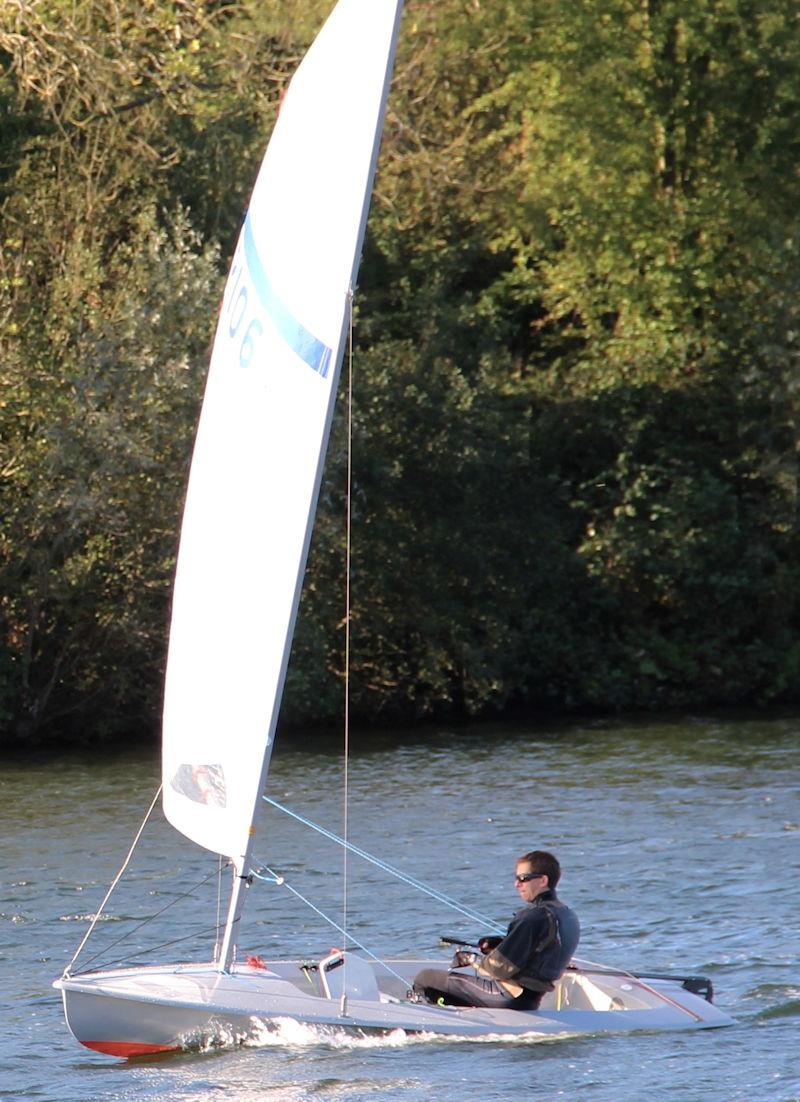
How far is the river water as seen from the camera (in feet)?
31.8

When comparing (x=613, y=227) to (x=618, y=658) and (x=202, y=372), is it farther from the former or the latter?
(x=202, y=372)

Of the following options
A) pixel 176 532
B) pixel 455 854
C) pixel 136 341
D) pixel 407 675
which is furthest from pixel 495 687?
pixel 455 854

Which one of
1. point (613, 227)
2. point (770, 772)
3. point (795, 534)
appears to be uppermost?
point (613, 227)

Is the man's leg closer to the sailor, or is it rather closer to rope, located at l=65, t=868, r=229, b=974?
the sailor

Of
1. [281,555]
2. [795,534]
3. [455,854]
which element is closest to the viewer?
[281,555]

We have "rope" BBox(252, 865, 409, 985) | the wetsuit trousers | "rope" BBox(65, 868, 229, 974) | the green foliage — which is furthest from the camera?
the green foliage

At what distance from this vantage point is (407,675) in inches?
1017

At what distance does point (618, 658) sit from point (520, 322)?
6597 millimetres

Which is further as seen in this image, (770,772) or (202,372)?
(202,372)

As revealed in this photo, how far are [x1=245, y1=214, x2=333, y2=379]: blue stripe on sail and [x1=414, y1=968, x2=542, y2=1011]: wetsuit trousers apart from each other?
3392 millimetres

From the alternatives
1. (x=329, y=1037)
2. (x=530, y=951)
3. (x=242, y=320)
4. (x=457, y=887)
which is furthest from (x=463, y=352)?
(x=329, y=1037)

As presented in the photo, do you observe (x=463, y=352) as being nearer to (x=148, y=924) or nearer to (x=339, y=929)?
(x=148, y=924)

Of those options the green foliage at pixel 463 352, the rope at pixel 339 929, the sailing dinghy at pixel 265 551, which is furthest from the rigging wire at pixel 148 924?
the green foliage at pixel 463 352

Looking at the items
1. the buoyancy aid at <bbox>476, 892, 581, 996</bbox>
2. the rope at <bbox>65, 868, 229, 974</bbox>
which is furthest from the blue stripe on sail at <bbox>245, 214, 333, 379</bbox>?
the rope at <bbox>65, 868, 229, 974</bbox>
